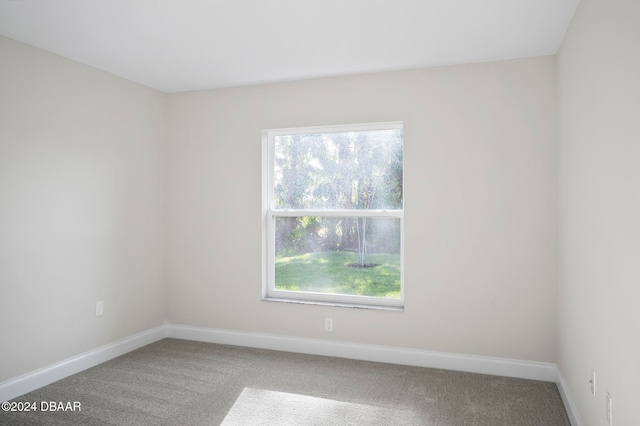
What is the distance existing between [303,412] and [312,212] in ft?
5.86

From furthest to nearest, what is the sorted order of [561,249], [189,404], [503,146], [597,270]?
[503,146] → [561,249] → [189,404] → [597,270]

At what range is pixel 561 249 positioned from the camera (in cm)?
304

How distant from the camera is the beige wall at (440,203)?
3.24m

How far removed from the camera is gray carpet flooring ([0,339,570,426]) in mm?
2645

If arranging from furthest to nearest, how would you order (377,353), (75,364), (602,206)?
(377,353) < (75,364) < (602,206)

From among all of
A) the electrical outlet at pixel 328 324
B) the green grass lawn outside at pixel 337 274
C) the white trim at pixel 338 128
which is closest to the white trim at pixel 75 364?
the green grass lawn outside at pixel 337 274

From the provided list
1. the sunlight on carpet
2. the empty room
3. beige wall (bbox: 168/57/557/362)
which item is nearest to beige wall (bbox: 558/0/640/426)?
the empty room

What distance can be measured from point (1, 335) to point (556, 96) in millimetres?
4265

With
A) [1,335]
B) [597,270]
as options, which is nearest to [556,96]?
[597,270]

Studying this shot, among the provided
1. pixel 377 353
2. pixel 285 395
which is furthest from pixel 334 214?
pixel 285 395

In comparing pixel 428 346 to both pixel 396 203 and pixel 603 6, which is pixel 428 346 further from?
pixel 603 6

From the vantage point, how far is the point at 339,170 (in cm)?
390

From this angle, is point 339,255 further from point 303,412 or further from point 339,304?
point 303,412

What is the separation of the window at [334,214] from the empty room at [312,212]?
2 centimetres
